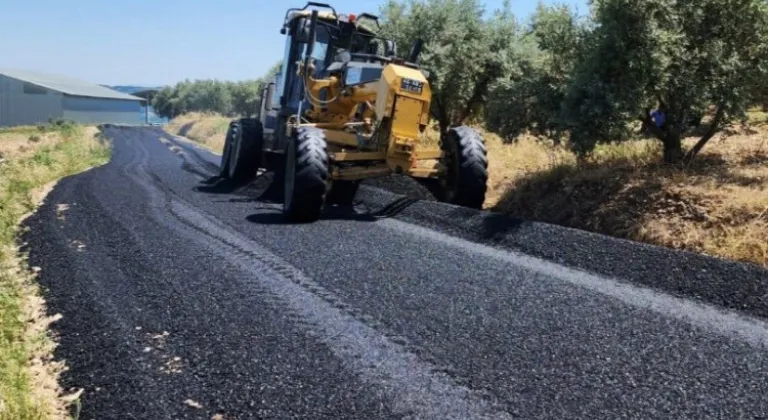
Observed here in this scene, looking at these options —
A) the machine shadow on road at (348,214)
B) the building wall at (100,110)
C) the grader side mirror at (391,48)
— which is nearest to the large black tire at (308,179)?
the machine shadow on road at (348,214)

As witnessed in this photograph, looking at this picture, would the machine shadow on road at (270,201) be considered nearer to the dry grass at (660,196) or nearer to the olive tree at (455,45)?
the dry grass at (660,196)

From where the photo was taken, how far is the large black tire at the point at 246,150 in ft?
42.8

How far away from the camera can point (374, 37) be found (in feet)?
38.9

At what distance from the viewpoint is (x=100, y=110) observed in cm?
6781

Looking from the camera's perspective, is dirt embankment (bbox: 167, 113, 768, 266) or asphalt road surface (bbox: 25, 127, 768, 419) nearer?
asphalt road surface (bbox: 25, 127, 768, 419)

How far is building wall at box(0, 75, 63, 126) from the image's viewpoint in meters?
60.6

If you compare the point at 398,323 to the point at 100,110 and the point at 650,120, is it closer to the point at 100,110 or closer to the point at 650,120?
the point at 650,120

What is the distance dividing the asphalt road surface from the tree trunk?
295cm

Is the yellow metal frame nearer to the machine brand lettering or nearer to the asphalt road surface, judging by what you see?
the machine brand lettering

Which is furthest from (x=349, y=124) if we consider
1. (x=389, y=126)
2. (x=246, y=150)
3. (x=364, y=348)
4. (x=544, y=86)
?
(x=364, y=348)

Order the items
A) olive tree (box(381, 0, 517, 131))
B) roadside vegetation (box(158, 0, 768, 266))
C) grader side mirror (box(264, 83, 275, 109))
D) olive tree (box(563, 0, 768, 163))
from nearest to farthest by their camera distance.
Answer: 1. roadside vegetation (box(158, 0, 768, 266))
2. olive tree (box(563, 0, 768, 163))
3. grader side mirror (box(264, 83, 275, 109))
4. olive tree (box(381, 0, 517, 131))

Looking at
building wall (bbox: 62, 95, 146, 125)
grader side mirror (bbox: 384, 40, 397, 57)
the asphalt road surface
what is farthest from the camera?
building wall (bbox: 62, 95, 146, 125)

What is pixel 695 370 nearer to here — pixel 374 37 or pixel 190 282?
pixel 190 282

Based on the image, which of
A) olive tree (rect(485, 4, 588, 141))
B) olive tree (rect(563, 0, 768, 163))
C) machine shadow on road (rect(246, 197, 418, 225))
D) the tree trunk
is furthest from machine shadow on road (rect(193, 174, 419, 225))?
the tree trunk
